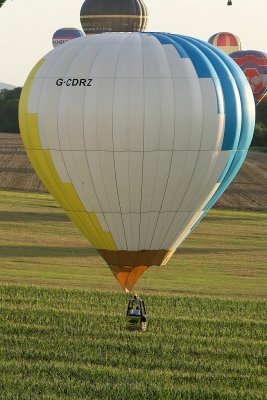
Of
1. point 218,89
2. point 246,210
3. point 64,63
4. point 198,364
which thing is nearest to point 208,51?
point 218,89

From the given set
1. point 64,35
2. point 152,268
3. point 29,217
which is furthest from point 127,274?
point 64,35

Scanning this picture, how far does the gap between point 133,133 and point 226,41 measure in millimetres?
71952

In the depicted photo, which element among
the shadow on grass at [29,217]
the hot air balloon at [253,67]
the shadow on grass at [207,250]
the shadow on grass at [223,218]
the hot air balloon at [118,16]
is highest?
A: the hot air balloon at [253,67]

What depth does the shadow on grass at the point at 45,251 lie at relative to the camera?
45.2 m

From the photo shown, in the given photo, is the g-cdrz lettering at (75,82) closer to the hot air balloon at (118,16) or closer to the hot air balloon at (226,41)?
the hot air balloon at (118,16)

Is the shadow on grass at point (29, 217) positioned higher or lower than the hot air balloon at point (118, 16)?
lower

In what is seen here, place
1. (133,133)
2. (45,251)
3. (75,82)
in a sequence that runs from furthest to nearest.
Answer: (45,251)
(75,82)
(133,133)

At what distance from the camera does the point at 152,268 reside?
44156mm

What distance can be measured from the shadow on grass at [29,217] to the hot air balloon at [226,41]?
144 feet

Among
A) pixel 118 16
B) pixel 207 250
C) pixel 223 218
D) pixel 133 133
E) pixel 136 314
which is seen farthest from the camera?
pixel 223 218

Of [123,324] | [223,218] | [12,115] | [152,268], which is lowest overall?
[123,324]

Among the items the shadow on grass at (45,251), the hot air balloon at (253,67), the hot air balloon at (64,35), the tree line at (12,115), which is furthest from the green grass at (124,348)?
the tree line at (12,115)

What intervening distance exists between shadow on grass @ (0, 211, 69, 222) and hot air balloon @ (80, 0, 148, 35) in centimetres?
926

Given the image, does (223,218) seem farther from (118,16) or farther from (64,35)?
(64,35)
